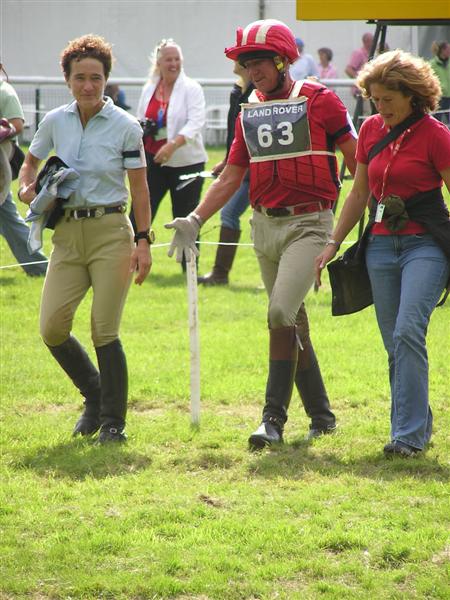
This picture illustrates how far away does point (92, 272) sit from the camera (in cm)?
658

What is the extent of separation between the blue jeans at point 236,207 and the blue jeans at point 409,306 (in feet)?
18.1

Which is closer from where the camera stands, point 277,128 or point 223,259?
point 277,128

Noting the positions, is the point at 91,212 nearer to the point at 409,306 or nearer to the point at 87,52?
the point at 87,52

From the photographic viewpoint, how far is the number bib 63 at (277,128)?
622cm

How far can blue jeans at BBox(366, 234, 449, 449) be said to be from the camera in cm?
591

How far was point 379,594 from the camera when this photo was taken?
443 centimetres

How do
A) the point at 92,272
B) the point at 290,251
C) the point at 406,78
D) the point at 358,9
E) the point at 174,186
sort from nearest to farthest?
the point at 406,78, the point at 290,251, the point at 92,272, the point at 358,9, the point at 174,186

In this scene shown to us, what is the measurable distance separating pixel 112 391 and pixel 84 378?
13.4 inches

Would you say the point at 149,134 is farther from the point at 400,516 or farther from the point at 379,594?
the point at 379,594

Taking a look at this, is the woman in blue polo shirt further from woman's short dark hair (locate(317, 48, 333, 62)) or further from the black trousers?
woman's short dark hair (locate(317, 48, 333, 62))

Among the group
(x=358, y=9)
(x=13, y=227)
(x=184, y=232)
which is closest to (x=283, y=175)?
(x=184, y=232)

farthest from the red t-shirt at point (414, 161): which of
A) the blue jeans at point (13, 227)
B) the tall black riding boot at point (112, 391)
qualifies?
the blue jeans at point (13, 227)

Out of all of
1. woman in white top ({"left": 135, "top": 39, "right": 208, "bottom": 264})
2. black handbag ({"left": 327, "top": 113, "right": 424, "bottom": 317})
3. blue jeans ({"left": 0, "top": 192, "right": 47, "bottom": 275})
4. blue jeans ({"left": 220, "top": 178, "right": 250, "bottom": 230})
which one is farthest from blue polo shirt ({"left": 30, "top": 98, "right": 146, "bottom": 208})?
blue jeans ({"left": 220, "top": 178, "right": 250, "bottom": 230})

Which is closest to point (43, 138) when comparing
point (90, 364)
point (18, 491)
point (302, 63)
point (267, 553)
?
point (90, 364)
